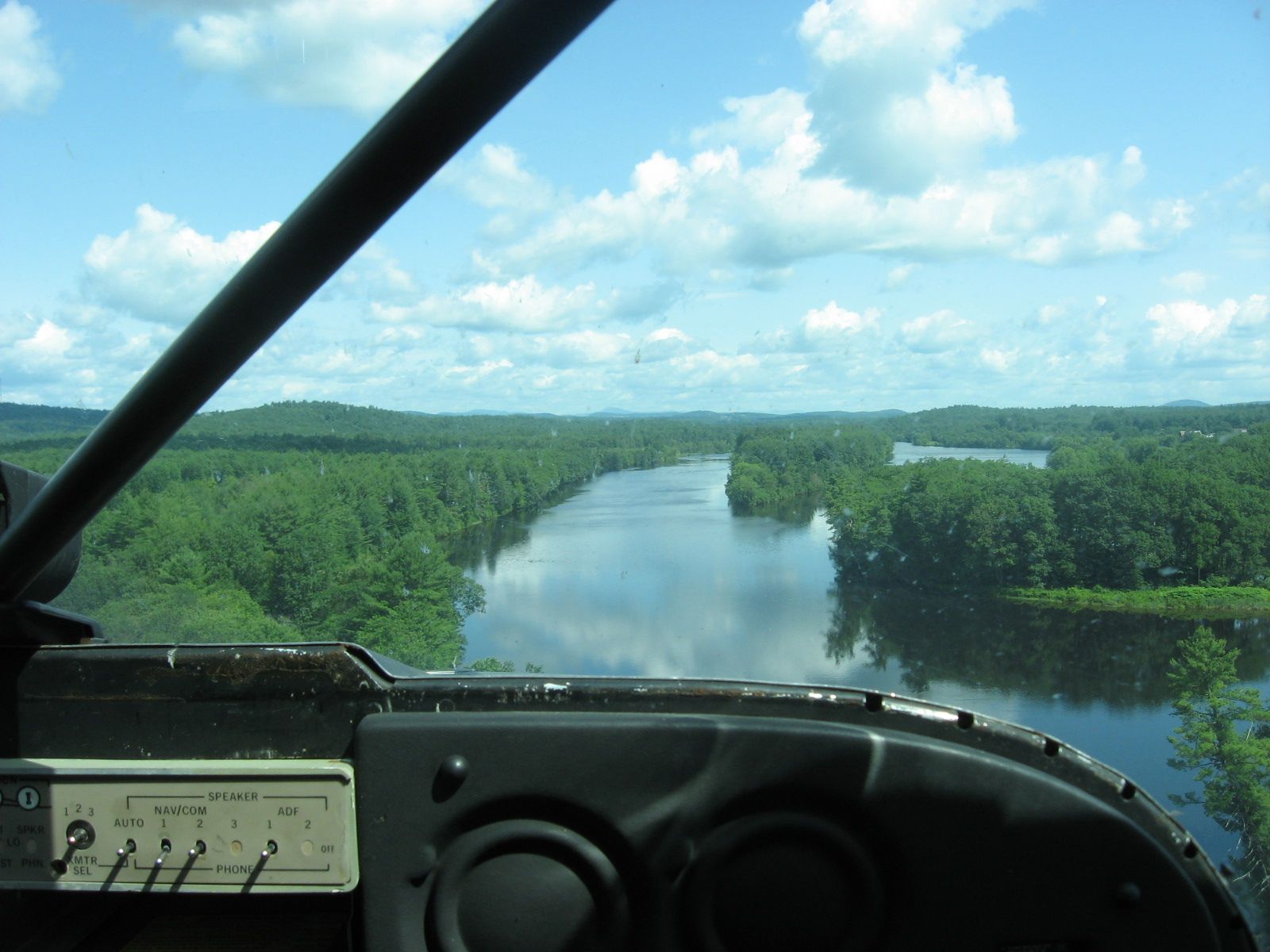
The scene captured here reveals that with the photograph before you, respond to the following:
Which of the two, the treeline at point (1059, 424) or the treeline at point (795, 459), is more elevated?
the treeline at point (1059, 424)

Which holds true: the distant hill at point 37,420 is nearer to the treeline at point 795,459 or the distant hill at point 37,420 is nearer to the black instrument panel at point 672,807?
the black instrument panel at point 672,807

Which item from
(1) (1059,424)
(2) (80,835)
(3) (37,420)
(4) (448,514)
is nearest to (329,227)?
(2) (80,835)

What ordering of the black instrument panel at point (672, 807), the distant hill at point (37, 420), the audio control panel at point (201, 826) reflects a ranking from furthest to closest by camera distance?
the distant hill at point (37, 420), the audio control panel at point (201, 826), the black instrument panel at point (672, 807)

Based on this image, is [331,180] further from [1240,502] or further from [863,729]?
[1240,502]

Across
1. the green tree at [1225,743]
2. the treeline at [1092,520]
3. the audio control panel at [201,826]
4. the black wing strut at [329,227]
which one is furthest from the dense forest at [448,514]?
the black wing strut at [329,227]

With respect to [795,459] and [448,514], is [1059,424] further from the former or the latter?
[448,514]
